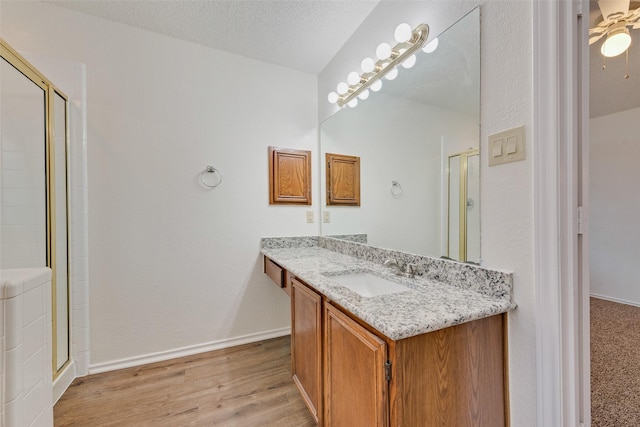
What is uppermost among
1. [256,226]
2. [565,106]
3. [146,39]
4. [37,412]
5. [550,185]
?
[146,39]

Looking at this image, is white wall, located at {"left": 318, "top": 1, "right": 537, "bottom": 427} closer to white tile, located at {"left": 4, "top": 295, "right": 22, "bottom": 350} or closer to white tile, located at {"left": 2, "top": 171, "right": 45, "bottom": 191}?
white tile, located at {"left": 4, "top": 295, "right": 22, "bottom": 350}

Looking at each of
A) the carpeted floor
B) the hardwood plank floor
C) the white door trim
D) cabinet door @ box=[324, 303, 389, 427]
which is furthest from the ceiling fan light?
the hardwood plank floor

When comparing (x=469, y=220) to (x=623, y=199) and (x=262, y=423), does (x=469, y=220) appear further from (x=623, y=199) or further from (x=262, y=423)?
(x=623, y=199)

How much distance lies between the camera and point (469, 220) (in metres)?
1.15

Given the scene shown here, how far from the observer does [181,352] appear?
1975 millimetres

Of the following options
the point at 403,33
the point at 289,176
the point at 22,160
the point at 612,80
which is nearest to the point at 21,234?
the point at 22,160

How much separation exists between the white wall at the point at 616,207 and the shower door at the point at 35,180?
484cm

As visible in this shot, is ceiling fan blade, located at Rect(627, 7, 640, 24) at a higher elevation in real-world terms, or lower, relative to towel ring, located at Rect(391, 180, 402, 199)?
higher

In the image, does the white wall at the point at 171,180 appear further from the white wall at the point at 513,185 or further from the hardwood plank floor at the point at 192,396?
the white wall at the point at 513,185

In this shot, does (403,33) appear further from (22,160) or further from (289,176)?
(22,160)

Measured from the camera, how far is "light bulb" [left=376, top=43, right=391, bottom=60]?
1.48 metres

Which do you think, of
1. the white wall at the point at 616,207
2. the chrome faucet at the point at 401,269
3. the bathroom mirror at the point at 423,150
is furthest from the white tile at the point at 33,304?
the white wall at the point at 616,207

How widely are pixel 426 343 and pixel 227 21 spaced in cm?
222

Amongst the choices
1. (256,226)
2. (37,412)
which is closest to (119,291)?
(256,226)
